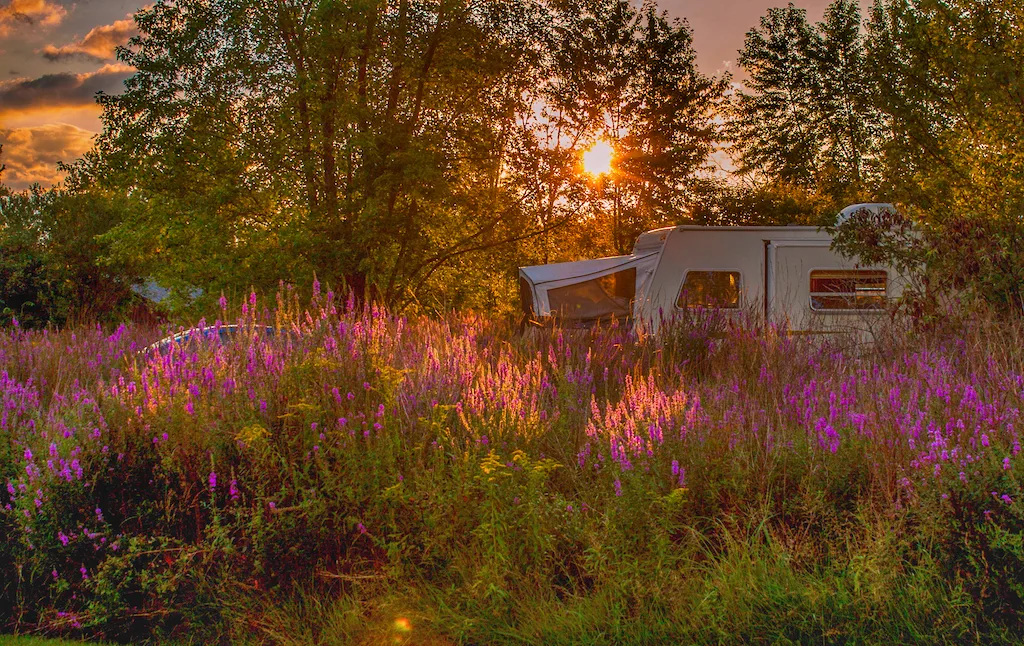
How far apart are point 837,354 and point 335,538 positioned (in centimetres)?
509

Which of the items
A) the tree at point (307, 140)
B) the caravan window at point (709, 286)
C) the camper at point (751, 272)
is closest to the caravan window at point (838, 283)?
the camper at point (751, 272)

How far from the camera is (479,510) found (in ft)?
16.0

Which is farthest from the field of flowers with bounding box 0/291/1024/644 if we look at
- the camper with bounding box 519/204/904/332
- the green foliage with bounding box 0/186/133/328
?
the green foliage with bounding box 0/186/133/328

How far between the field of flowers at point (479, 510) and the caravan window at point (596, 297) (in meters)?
11.1

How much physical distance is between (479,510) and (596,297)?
13.1 m

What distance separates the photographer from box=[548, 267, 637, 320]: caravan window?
56.7 ft

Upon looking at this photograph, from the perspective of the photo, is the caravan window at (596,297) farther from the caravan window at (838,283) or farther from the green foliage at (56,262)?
the green foliage at (56,262)

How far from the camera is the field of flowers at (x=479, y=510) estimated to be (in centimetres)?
434

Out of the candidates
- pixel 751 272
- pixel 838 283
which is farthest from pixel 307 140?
pixel 838 283

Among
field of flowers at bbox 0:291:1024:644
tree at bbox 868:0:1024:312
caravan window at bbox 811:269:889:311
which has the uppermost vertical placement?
tree at bbox 868:0:1024:312

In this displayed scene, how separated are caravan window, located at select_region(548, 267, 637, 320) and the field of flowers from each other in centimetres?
1107

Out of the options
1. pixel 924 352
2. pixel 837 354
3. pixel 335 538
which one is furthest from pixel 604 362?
pixel 335 538

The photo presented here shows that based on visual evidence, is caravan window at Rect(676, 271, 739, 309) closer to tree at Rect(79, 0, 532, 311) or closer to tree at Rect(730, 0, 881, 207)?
tree at Rect(79, 0, 532, 311)

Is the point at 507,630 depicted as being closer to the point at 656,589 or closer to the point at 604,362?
the point at 656,589
